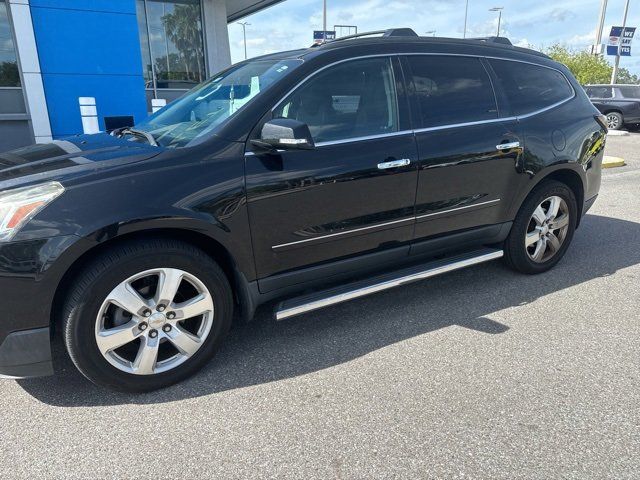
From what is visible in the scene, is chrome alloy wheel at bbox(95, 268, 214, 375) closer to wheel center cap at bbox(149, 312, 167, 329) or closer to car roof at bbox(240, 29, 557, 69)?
wheel center cap at bbox(149, 312, 167, 329)

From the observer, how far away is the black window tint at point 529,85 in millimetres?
3730

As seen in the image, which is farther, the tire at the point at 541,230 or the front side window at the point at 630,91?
the front side window at the point at 630,91

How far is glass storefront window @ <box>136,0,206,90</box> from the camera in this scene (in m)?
13.9

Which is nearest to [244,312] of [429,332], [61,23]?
[429,332]

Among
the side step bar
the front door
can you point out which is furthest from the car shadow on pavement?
the front door

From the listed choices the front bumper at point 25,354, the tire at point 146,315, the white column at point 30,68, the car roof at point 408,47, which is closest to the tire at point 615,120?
the car roof at point 408,47

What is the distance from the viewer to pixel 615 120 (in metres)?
18.0

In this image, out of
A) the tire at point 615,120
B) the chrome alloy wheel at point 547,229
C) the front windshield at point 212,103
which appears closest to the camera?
the front windshield at point 212,103

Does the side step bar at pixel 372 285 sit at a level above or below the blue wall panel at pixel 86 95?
below

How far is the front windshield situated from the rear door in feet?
3.20

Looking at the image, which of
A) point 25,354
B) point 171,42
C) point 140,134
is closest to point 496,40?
point 140,134

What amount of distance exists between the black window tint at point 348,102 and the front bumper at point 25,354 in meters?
1.68

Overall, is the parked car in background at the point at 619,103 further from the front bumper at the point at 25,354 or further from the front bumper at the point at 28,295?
the front bumper at the point at 25,354

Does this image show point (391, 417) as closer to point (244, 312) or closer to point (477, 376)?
point (477, 376)
